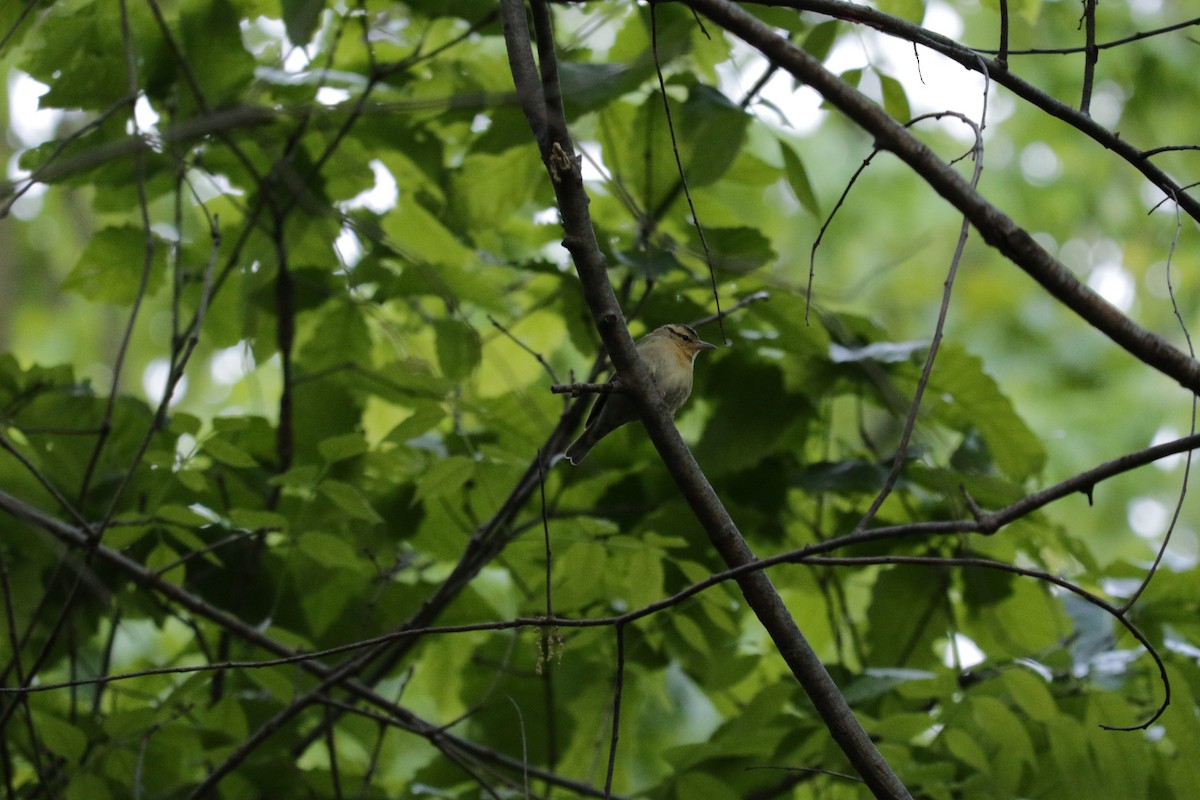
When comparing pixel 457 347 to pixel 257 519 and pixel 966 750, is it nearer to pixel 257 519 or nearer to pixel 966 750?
pixel 257 519

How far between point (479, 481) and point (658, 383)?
0.60 metres

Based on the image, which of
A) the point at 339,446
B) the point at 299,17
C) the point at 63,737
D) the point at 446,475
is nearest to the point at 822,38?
the point at 299,17

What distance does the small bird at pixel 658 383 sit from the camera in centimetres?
309

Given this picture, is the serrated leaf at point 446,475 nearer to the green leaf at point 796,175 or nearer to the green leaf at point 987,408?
the green leaf at point 796,175

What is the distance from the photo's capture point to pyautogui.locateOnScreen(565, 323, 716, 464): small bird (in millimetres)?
3090

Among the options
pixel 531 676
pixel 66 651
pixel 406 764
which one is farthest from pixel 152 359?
pixel 531 676

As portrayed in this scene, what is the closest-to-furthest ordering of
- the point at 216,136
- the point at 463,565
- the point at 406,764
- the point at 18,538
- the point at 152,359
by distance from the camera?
the point at 463,565 < the point at 18,538 < the point at 216,136 < the point at 406,764 < the point at 152,359

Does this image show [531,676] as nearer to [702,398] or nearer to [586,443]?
[586,443]

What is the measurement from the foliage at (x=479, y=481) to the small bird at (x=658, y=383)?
0.10 metres

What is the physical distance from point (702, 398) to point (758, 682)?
3.28ft

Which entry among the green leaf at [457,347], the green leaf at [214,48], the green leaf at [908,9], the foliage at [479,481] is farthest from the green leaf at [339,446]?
the green leaf at [908,9]

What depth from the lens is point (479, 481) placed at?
2.88 metres

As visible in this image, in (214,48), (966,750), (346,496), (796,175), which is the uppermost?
(214,48)

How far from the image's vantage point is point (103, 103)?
3172 mm
